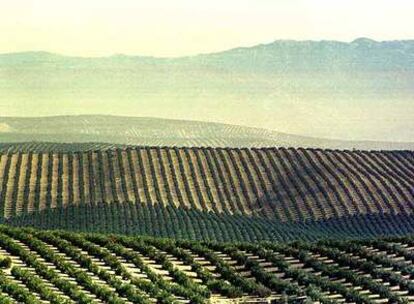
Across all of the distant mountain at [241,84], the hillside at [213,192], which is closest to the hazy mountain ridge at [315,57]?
the distant mountain at [241,84]

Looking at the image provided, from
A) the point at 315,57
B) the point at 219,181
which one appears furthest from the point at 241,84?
the point at 219,181

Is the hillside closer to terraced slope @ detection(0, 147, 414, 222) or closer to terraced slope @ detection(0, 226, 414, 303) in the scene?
terraced slope @ detection(0, 147, 414, 222)

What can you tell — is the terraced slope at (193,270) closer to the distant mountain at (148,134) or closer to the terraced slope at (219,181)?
the terraced slope at (219,181)

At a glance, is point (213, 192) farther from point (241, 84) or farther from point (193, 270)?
point (241, 84)

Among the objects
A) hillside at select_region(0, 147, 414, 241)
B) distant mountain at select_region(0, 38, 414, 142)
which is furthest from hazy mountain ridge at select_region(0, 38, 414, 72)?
hillside at select_region(0, 147, 414, 241)

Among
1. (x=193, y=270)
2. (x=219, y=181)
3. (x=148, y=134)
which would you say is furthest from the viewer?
(x=148, y=134)

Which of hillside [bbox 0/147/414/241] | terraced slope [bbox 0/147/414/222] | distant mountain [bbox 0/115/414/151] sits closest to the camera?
hillside [bbox 0/147/414/241]

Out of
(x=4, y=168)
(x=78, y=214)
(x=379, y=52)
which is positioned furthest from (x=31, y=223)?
(x=379, y=52)
